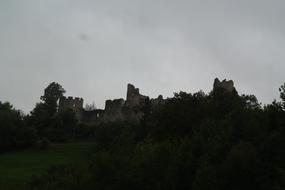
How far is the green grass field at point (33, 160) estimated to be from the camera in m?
57.5

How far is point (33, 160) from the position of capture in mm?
68312

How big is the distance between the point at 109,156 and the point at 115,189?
75.9 inches

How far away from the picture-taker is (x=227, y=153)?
37625mm

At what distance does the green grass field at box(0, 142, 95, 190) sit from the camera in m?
57.5

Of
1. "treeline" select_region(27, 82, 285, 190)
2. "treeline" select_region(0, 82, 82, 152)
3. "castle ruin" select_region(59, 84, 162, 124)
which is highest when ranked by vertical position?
"castle ruin" select_region(59, 84, 162, 124)

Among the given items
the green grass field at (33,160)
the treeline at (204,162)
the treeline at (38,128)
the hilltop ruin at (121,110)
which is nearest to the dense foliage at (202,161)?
the treeline at (204,162)

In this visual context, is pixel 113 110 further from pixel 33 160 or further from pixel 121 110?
pixel 33 160

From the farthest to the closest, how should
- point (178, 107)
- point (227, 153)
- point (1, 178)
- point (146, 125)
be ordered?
point (146, 125) → point (178, 107) → point (1, 178) → point (227, 153)

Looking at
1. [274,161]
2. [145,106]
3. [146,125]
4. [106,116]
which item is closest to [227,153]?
[274,161]

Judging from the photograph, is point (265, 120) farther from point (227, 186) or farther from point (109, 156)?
point (109, 156)

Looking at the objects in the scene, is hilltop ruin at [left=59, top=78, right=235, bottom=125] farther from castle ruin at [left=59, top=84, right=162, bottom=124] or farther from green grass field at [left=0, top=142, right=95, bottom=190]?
green grass field at [left=0, top=142, right=95, bottom=190]

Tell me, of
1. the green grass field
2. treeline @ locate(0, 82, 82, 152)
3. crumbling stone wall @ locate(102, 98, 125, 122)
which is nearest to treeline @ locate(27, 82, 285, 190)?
the green grass field

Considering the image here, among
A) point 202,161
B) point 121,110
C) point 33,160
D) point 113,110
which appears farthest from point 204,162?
point 113,110

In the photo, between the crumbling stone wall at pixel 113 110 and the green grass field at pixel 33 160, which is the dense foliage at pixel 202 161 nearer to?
the green grass field at pixel 33 160
